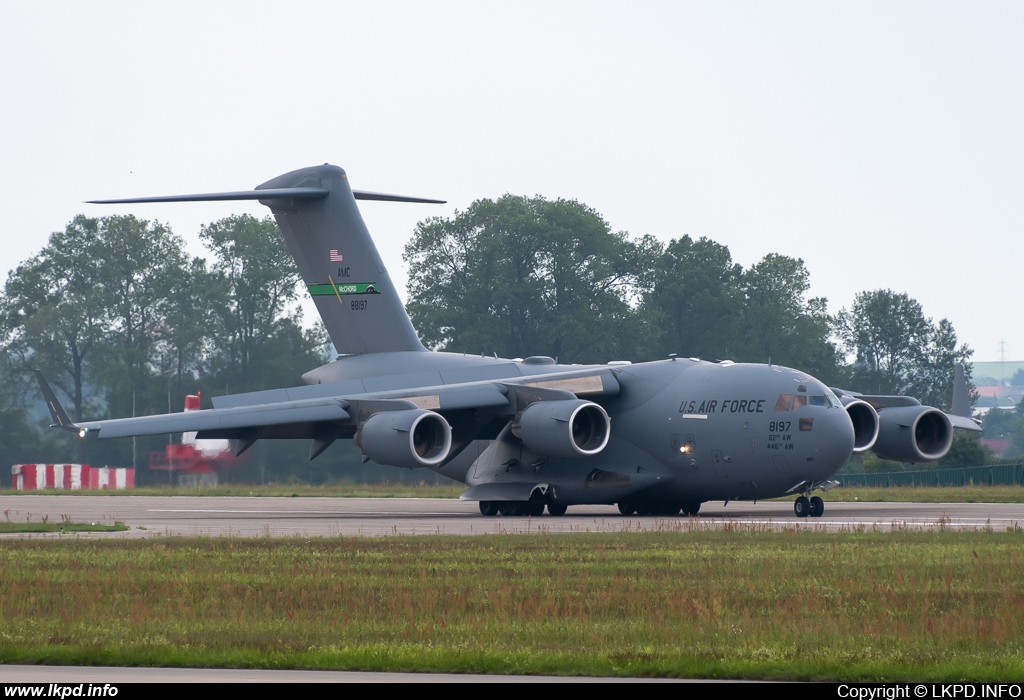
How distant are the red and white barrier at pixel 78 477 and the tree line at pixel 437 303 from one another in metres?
6.66

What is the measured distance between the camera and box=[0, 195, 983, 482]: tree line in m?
68.2

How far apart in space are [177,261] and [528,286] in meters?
18.7

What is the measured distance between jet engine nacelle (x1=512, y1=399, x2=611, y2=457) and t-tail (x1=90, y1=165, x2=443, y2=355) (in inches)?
231

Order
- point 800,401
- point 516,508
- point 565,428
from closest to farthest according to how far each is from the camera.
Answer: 1. point 800,401
2. point 565,428
3. point 516,508

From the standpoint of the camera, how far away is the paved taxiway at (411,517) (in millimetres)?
23828

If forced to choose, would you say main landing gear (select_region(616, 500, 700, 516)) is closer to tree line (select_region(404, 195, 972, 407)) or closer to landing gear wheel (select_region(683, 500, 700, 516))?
landing gear wheel (select_region(683, 500, 700, 516))

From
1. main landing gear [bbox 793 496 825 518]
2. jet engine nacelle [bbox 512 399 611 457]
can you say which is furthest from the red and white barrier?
main landing gear [bbox 793 496 825 518]

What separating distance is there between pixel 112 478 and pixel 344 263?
27.5 meters

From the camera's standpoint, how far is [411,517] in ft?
95.2

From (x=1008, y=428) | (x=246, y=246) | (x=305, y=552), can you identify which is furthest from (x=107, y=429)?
(x=1008, y=428)

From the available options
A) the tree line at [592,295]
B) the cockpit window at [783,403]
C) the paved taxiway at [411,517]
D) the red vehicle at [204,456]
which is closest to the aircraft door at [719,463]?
the paved taxiway at [411,517]

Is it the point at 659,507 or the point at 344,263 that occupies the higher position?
the point at 344,263

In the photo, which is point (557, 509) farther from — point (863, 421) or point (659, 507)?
point (863, 421)

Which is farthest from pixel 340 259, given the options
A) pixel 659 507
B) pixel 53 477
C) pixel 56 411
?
pixel 53 477
